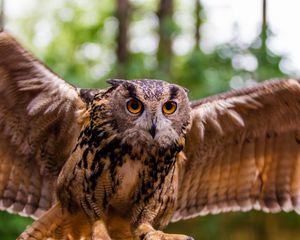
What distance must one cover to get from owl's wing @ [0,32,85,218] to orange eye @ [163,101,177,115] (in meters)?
0.78

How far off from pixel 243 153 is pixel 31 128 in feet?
5.23

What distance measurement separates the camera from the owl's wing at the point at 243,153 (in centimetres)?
534

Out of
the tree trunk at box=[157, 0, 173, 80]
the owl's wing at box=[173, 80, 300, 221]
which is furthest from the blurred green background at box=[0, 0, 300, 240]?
the owl's wing at box=[173, 80, 300, 221]

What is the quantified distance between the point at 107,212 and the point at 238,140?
1.23 meters

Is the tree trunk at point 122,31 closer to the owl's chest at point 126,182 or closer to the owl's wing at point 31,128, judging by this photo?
the owl's wing at point 31,128

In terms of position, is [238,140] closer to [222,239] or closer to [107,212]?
[107,212]

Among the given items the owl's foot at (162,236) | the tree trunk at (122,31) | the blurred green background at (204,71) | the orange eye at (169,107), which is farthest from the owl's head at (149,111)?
the tree trunk at (122,31)

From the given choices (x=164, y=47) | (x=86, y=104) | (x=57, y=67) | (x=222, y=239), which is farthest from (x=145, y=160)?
(x=164, y=47)

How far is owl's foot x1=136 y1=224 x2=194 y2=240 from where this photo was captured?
14.7ft

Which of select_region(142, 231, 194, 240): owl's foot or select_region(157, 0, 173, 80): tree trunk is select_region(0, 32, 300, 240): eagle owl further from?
select_region(157, 0, 173, 80): tree trunk

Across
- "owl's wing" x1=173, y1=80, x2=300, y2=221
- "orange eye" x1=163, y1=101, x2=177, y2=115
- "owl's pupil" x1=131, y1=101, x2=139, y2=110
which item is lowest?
"owl's wing" x1=173, y1=80, x2=300, y2=221

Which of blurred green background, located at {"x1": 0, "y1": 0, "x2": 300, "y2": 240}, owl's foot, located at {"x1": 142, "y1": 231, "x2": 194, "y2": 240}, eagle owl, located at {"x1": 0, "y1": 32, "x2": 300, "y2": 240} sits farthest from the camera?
blurred green background, located at {"x1": 0, "y1": 0, "x2": 300, "y2": 240}

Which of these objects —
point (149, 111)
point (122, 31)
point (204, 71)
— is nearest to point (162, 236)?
point (149, 111)

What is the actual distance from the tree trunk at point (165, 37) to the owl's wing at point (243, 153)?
5.17 m
